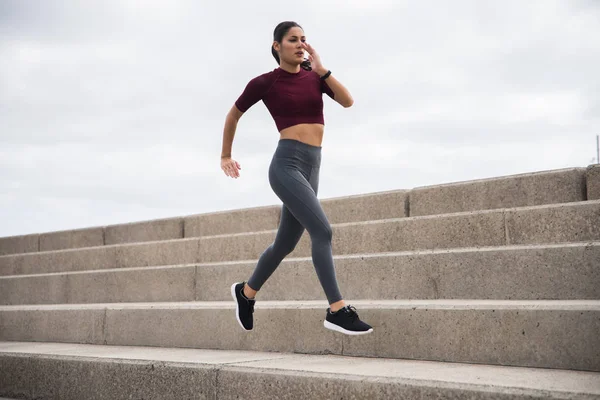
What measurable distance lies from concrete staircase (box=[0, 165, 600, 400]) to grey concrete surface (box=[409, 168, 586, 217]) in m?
0.01

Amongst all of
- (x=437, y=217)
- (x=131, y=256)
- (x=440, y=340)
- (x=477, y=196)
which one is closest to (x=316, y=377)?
(x=440, y=340)

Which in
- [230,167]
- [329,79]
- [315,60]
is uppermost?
[315,60]

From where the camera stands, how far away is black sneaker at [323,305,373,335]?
161 inches

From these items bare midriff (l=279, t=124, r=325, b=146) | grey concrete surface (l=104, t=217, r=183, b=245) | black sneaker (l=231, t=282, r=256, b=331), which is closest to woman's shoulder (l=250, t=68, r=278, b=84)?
bare midriff (l=279, t=124, r=325, b=146)

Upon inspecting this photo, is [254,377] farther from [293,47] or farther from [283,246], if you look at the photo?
[293,47]

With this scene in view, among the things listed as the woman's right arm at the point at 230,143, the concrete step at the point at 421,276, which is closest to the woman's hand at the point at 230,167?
the woman's right arm at the point at 230,143

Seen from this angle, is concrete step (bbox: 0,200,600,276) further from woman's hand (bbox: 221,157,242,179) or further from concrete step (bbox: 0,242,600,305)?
woman's hand (bbox: 221,157,242,179)

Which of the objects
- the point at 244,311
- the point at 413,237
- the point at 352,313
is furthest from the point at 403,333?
the point at 413,237

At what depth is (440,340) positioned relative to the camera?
159 inches

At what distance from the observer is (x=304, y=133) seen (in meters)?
4.50

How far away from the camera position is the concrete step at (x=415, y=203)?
6.61 metres

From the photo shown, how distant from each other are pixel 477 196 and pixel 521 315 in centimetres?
350

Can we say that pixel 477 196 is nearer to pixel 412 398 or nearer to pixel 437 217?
pixel 437 217

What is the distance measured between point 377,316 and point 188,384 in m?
1.31
